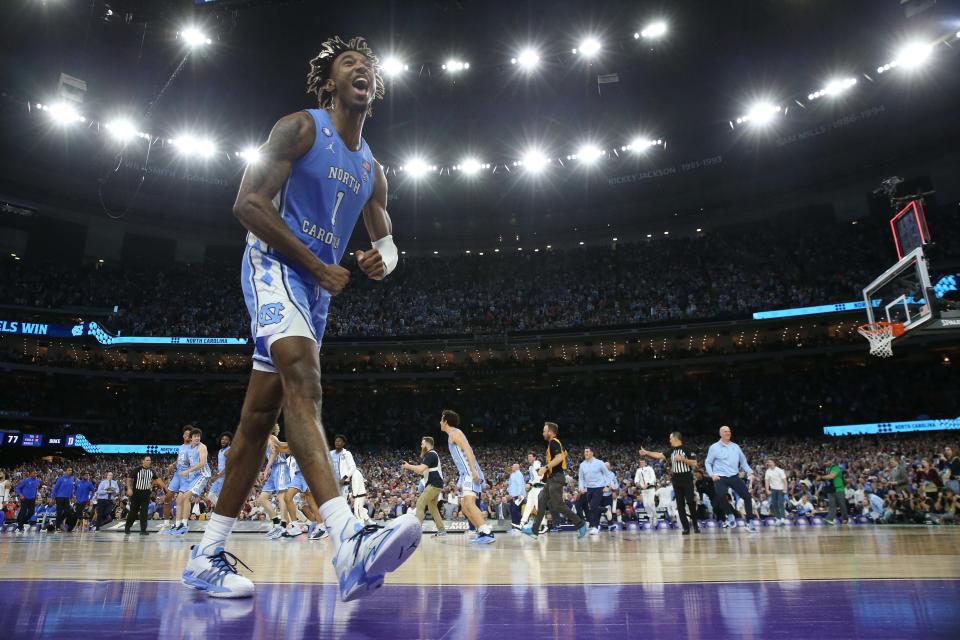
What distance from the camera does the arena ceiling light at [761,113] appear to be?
2495cm

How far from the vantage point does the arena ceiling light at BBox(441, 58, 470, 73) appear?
70.1 ft

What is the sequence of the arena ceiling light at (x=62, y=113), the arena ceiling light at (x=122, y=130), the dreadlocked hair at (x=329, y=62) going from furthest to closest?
the arena ceiling light at (x=122, y=130), the arena ceiling light at (x=62, y=113), the dreadlocked hair at (x=329, y=62)

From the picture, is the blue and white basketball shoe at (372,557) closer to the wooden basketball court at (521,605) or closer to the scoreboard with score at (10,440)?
the wooden basketball court at (521,605)

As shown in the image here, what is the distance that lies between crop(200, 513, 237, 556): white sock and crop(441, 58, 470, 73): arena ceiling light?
21.4 metres

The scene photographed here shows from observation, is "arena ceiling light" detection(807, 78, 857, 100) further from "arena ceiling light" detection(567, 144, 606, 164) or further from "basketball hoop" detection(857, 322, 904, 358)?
"basketball hoop" detection(857, 322, 904, 358)

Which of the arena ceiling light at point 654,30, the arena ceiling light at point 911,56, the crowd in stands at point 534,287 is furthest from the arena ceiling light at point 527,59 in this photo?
the crowd in stands at point 534,287

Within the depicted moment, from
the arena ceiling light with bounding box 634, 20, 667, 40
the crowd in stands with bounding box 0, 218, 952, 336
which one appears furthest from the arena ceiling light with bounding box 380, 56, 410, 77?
the crowd in stands with bounding box 0, 218, 952, 336

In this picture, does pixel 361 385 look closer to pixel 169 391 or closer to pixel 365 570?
pixel 169 391

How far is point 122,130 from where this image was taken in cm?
2512

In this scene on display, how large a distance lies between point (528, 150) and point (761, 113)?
35.2 feet

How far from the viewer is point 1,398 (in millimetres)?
29734

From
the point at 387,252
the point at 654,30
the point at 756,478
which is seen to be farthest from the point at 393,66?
the point at 387,252

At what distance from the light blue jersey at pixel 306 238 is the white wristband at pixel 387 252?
0.21 metres

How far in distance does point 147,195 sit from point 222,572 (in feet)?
116
